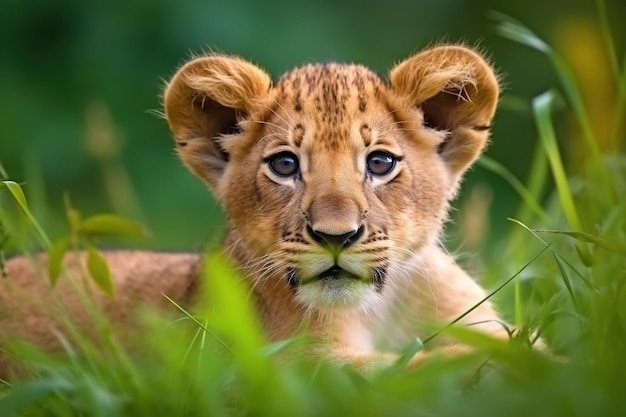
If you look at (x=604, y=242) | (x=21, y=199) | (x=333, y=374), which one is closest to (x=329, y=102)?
(x=21, y=199)

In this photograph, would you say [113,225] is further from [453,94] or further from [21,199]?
[453,94]

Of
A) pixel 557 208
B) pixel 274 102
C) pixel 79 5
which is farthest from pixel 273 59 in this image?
pixel 274 102

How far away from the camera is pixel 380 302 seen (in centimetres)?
409

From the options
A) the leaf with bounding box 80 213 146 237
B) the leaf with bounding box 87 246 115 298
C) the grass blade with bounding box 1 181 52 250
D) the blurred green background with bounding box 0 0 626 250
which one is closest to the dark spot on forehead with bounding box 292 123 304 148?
the leaf with bounding box 80 213 146 237

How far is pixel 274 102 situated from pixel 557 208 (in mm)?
1639

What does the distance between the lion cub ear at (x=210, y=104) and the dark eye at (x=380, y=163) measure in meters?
0.47

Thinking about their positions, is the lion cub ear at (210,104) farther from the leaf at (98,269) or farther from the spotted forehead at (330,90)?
the leaf at (98,269)

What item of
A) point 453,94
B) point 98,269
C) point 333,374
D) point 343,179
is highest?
point 453,94

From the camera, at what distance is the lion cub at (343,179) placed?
3742 mm

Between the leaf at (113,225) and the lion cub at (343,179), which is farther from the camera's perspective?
→ the leaf at (113,225)

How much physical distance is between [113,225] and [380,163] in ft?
2.76

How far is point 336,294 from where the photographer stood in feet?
12.1

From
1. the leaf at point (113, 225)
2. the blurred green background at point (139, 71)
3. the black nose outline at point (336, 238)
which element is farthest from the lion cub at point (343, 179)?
the blurred green background at point (139, 71)

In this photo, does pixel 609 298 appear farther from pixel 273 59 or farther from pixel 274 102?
pixel 273 59
